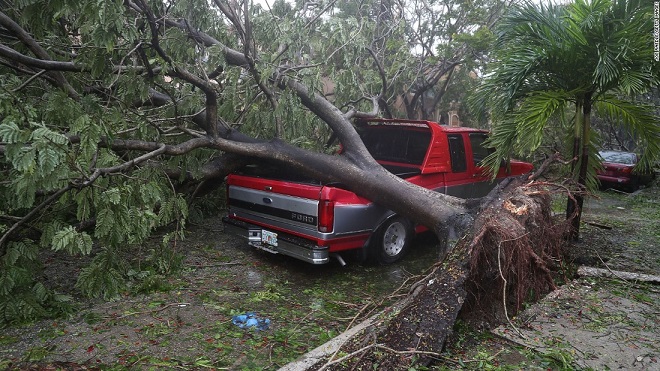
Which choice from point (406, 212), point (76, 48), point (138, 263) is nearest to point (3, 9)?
point (76, 48)

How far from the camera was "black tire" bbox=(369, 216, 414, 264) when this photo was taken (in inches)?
223

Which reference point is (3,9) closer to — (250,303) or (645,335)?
(250,303)

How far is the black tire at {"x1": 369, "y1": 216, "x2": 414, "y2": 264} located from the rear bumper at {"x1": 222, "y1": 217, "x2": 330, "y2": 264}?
84 cm

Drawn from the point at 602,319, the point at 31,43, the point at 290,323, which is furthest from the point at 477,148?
the point at 31,43

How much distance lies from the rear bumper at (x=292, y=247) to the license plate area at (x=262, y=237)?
2 centimetres

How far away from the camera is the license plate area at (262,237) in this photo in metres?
5.40

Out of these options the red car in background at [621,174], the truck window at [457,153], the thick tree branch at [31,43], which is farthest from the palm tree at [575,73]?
the red car in background at [621,174]

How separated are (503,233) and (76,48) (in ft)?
16.9

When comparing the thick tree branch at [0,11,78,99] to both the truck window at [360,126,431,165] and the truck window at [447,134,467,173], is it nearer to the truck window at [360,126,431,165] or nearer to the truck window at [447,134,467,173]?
the truck window at [360,126,431,165]

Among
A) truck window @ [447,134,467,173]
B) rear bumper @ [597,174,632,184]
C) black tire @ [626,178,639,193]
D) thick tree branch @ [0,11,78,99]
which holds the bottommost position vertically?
black tire @ [626,178,639,193]

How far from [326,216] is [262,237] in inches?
40.1

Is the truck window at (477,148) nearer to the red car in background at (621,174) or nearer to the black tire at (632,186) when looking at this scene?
the red car in background at (621,174)

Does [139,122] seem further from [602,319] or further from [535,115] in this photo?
[602,319]

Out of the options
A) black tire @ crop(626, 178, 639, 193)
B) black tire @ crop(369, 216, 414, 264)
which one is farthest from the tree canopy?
black tire @ crop(626, 178, 639, 193)
